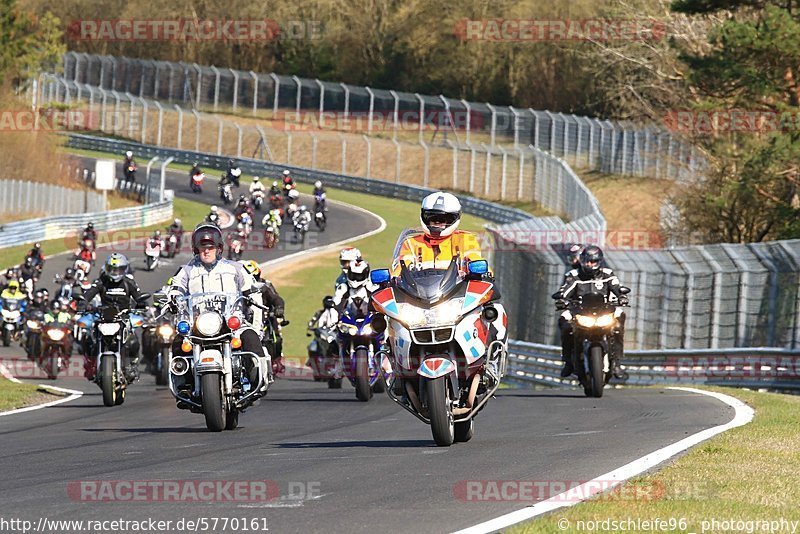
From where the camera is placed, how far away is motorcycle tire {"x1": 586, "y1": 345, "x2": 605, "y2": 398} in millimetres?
16547

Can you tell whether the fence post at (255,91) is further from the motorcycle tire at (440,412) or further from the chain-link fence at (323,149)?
the motorcycle tire at (440,412)

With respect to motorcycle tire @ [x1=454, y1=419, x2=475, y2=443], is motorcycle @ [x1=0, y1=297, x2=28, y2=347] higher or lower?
lower

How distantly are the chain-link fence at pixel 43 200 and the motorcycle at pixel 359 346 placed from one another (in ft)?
131

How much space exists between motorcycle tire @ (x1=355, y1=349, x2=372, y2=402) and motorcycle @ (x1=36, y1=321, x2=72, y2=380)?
7495 mm

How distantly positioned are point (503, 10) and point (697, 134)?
3846cm

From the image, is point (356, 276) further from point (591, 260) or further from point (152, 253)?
point (152, 253)

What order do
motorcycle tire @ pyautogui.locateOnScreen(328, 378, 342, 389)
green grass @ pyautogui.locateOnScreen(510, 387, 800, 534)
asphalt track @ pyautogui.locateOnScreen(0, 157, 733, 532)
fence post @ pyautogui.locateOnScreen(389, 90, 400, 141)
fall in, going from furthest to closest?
fence post @ pyautogui.locateOnScreen(389, 90, 400, 141)
motorcycle tire @ pyautogui.locateOnScreen(328, 378, 342, 389)
asphalt track @ pyautogui.locateOnScreen(0, 157, 733, 532)
green grass @ pyautogui.locateOnScreen(510, 387, 800, 534)

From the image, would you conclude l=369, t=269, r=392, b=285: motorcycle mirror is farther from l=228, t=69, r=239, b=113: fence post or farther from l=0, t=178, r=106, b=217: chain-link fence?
l=228, t=69, r=239, b=113: fence post

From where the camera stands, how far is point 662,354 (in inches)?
857

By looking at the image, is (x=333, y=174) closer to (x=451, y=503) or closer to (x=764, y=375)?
(x=764, y=375)

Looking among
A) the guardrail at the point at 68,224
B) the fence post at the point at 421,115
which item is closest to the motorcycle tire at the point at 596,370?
the guardrail at the point at 68,224

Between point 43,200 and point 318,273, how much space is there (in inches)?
673

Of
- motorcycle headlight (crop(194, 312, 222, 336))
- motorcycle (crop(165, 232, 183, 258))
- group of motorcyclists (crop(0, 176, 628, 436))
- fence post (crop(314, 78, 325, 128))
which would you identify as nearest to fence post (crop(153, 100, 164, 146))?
fence post (crop(314, 78, 325, 128))

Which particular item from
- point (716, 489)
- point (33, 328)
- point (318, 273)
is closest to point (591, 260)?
point (716, 489)
